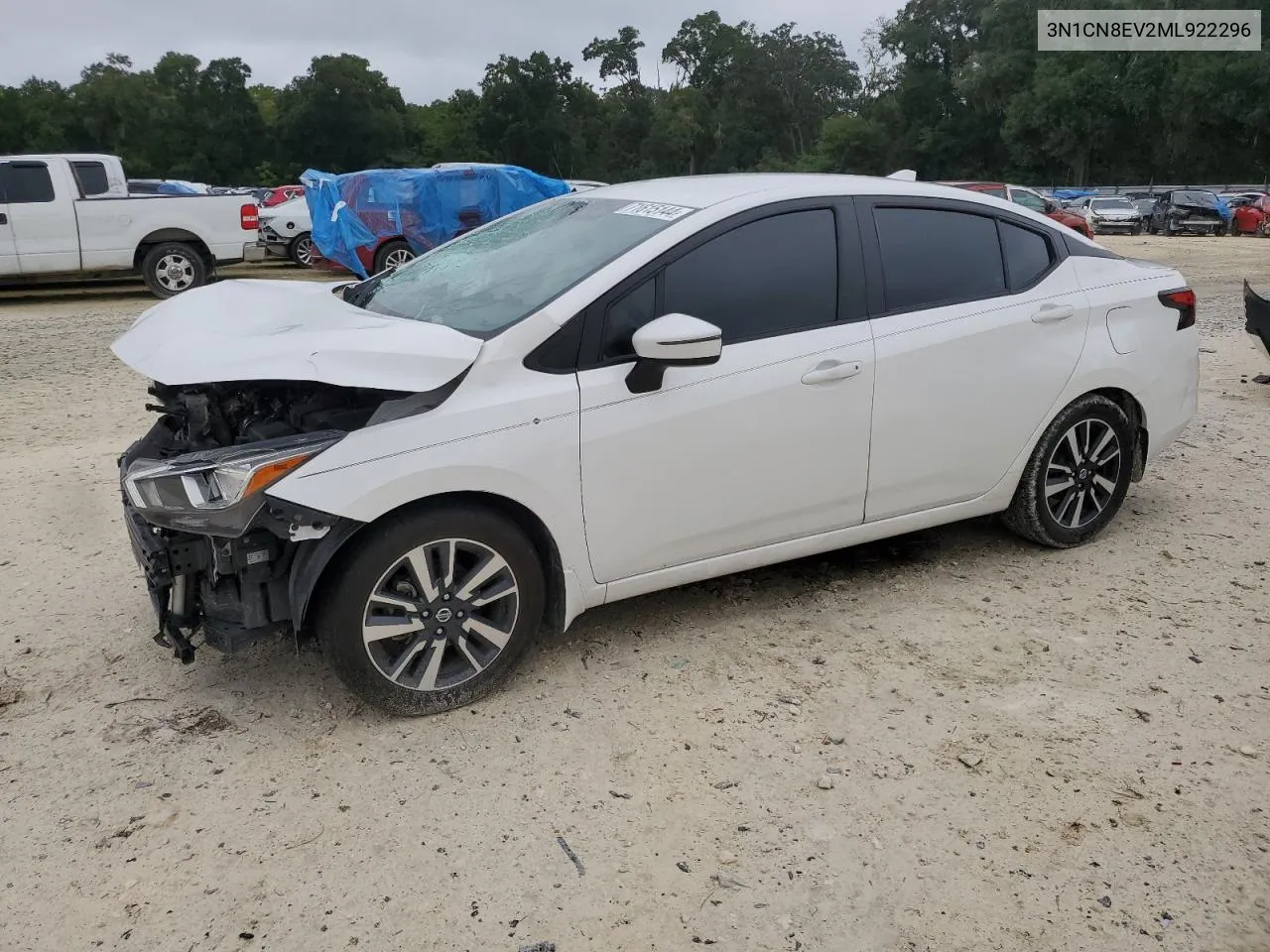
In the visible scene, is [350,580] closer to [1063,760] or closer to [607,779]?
[607,779]

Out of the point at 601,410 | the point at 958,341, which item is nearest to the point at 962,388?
the point at 958,341

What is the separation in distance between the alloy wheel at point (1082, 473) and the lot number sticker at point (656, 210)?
6.60 feet

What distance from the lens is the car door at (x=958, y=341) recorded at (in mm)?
4035

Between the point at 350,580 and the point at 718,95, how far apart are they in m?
92.5

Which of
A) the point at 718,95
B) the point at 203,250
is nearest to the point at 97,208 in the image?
the point at 203,250

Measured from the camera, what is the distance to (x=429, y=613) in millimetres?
3318

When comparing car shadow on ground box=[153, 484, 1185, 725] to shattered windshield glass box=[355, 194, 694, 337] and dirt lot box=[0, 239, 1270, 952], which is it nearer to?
dirt lot box=[0, 239, 1270, 952]

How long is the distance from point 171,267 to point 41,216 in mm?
1574

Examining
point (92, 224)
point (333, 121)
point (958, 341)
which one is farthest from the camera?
point (333, 121)

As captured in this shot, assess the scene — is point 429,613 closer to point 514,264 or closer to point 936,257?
point 514,264

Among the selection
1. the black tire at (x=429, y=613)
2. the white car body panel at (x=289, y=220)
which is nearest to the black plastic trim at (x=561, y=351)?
the black tire at (x=429, y=613)

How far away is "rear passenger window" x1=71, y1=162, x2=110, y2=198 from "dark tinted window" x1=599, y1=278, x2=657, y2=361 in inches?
477

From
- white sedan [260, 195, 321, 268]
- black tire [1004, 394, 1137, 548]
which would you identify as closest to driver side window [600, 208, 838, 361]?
black tire [1004, 394, 1137, 548]

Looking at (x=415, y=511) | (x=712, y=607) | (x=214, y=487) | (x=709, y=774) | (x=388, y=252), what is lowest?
(x=709, y=774)
